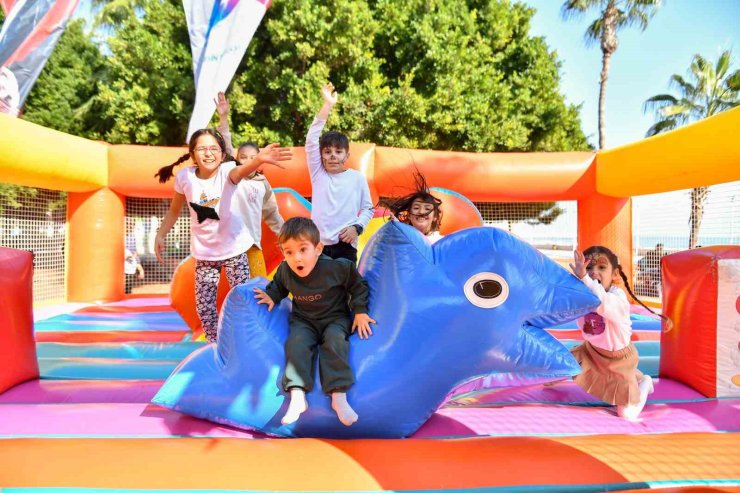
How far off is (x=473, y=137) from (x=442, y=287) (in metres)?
8.38

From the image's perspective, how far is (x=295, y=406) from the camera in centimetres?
157

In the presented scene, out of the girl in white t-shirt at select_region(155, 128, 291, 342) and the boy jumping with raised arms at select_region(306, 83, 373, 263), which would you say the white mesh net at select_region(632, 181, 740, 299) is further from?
the girl in white t-shirt at select_region(155, 128, 291, 342)

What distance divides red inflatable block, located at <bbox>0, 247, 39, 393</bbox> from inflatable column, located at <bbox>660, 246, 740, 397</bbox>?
9.04 feet

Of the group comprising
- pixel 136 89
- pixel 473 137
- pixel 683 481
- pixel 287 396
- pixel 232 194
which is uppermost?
pixel 136 89

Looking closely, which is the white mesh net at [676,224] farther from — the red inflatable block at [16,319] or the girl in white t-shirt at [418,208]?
the red inflatable block at [16,319]

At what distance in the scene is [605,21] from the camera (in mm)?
13031

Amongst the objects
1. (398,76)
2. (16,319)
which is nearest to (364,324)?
(16,319)

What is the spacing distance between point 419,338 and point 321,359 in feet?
0.99

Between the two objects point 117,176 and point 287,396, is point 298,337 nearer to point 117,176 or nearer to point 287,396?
point 287,396

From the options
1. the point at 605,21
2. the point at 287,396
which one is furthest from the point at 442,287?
the point at 605,21

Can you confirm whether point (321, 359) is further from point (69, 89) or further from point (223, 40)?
point (69, 89)

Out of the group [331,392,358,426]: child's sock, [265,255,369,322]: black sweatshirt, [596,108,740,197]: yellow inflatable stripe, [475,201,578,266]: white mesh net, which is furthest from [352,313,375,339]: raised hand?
[475,201,578,266]: white mesh net

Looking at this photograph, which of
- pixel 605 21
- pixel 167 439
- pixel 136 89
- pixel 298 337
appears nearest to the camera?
pixel 167 439

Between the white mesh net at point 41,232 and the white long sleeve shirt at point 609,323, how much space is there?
5.39 m
